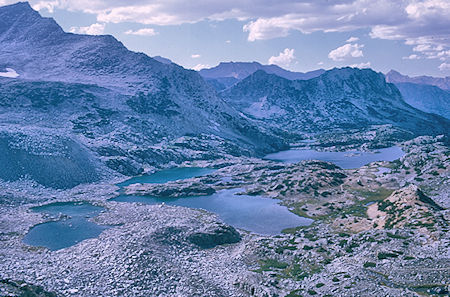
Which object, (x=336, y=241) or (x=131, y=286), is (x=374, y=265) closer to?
(x=336, y=241)

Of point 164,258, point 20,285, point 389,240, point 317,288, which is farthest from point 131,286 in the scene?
point 389,240

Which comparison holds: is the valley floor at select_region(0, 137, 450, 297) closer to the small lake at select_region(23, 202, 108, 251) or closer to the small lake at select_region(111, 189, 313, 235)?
the small lake at select_region(23, 202, 108, 251)

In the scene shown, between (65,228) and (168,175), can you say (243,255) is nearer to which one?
(65,228)

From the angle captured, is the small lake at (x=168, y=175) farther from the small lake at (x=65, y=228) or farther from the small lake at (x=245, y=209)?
the small lake at (x=65, y=228)

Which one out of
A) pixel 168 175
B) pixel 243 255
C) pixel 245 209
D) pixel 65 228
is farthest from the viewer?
pixel 168 175

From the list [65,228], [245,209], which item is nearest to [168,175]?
[245,209]

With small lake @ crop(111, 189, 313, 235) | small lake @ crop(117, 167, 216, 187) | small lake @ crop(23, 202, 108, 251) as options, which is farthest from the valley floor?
small lake @ crop(117, 167, 216, 187)
